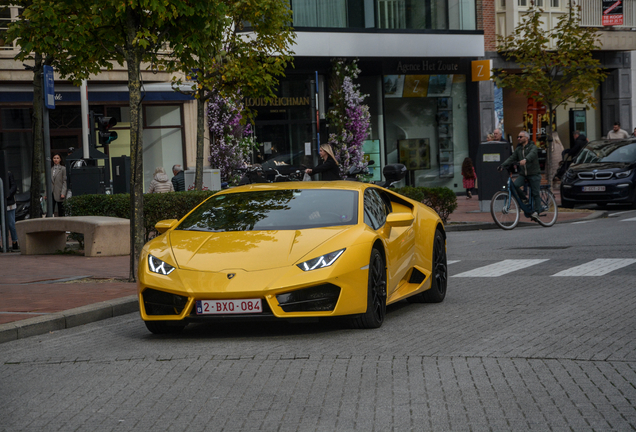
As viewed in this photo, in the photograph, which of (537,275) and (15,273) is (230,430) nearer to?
(537,275)

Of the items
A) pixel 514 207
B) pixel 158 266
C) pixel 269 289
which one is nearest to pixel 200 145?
pixel 514 207

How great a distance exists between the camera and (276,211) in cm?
811

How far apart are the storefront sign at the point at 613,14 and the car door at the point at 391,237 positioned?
29896mm

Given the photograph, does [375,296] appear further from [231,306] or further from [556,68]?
[556,68]

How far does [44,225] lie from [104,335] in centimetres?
830

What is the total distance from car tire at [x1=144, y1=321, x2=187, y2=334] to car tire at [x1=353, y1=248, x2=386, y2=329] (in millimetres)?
1429

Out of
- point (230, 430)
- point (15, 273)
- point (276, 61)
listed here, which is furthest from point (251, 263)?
point (276, 61)

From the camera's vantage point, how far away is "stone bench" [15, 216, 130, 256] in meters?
15.1

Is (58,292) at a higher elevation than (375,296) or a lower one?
lower

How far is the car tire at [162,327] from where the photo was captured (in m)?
7.50

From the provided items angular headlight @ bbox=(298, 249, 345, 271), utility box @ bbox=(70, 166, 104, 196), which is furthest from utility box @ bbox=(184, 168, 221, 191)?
angular headlight @ bbox=(298, 249, 345, 271)

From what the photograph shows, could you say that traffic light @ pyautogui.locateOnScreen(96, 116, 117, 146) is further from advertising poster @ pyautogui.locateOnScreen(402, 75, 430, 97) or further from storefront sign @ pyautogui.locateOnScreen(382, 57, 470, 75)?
advertising poster @ pyautogui.locateOnScreen(402, 75, 430, 97)

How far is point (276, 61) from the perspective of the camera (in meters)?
19.9

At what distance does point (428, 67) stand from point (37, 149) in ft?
52.5
